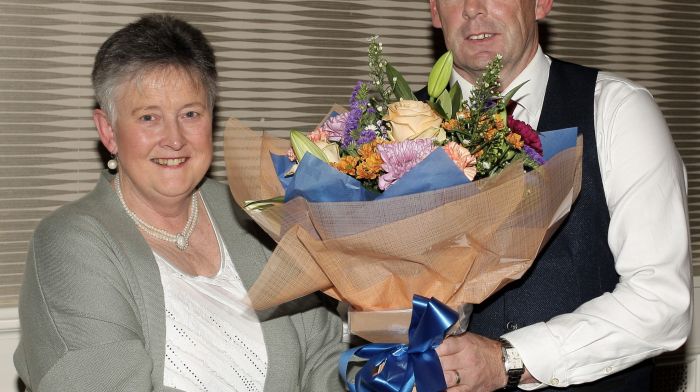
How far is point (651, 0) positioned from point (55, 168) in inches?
107

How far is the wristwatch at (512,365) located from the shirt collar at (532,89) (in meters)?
0.58

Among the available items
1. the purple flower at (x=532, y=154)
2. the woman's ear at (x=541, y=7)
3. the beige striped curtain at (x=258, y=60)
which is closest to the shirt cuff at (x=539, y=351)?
the purple flower at (x=532, y=154)

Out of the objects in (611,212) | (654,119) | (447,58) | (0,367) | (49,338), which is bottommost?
(0,367)

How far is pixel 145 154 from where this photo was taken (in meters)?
2.18

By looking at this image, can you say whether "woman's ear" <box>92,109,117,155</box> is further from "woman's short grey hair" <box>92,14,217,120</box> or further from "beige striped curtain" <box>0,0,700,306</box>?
"beige striped curtain" <box>0,0,700,306</box>

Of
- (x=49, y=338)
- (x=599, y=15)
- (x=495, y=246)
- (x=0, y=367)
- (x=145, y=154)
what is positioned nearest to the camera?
(x=495, y=246)

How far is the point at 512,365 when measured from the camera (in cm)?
189

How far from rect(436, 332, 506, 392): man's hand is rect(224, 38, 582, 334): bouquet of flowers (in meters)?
0.09

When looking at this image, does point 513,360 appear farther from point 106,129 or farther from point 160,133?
point 106,129

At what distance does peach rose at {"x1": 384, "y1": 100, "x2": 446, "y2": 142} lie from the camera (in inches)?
65.3

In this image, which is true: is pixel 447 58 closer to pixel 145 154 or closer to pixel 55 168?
pixel 145 154

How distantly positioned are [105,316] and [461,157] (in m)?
0.86

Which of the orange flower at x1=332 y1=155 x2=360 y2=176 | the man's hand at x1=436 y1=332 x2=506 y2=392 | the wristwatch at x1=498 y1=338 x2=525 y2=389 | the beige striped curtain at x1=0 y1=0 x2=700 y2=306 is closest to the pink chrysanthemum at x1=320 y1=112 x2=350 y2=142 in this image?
the orange flower at x1=332 y1=155 x2=360 y2=176

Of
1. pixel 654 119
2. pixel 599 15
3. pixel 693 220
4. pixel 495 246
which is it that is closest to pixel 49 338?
pixel 495 246
